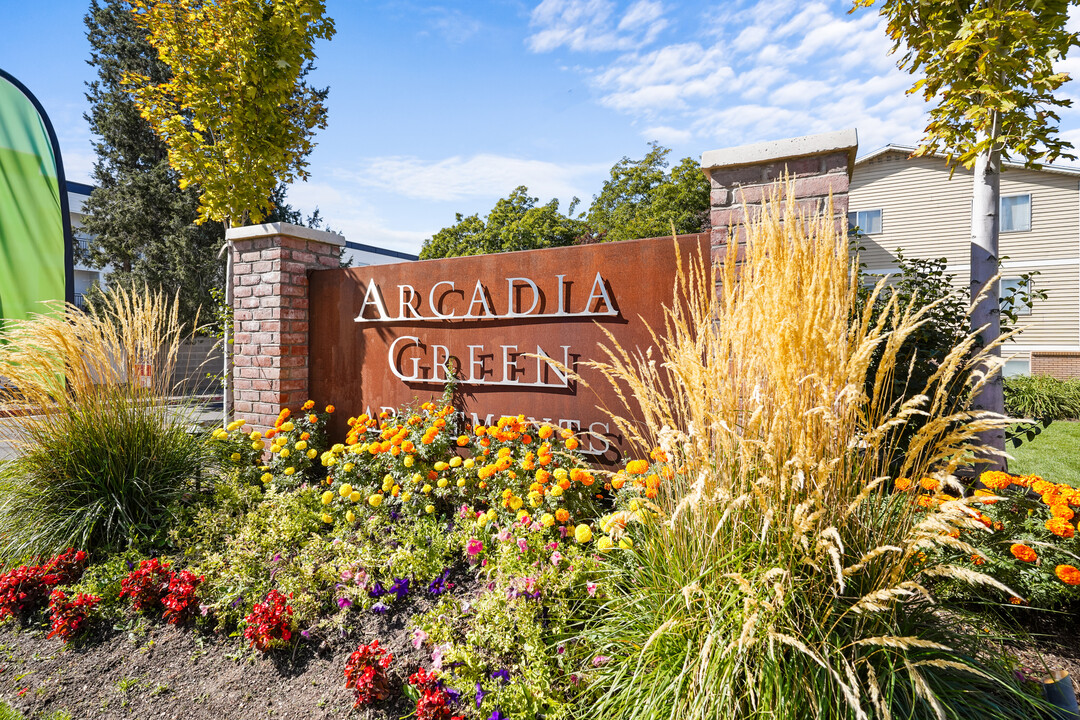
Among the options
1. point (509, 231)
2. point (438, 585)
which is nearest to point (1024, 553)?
point (438, 585)

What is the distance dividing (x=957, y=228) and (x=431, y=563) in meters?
15.5

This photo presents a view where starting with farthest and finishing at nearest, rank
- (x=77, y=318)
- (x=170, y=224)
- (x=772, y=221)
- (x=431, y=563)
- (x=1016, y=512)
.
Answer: (x=170, y=224) → (x=77, y=318) → (x=431, y=563) → (x=1016, y=512) → (x=772, y=221)

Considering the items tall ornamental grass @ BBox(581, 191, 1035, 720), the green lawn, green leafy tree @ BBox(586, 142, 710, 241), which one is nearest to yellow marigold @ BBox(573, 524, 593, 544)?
tall ornamental grass @ BBox(581, 191, 1035, 720)

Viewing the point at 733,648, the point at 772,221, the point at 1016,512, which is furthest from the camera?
the point at 1016,512

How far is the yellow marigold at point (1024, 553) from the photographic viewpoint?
5.88ft

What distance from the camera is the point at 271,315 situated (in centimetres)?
427

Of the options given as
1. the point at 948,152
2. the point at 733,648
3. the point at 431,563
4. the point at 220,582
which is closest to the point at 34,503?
the point at 220,582

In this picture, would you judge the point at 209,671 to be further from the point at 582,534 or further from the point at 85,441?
the point at 85,441

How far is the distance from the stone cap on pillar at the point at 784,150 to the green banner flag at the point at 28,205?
635cm

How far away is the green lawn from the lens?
5113 millimetres

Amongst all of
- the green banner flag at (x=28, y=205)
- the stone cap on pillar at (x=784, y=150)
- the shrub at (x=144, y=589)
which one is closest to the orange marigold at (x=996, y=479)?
the stone cap on pillar at (x=784, y=150)

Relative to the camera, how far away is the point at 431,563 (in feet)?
7.82

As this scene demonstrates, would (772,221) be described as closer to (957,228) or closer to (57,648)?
(57,648)

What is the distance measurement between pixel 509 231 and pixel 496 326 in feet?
38.6
